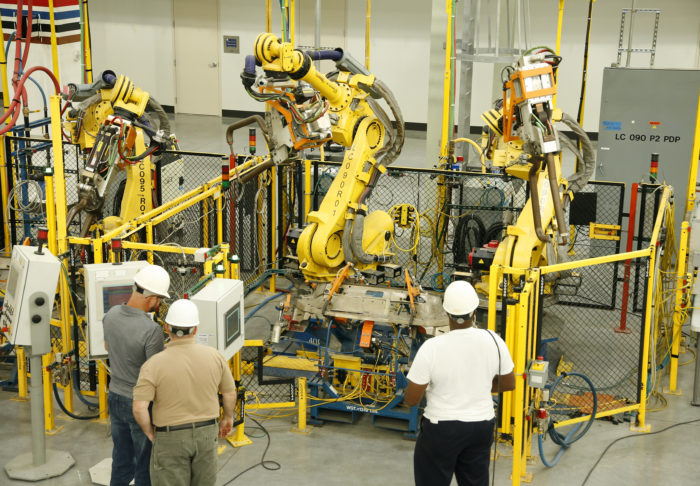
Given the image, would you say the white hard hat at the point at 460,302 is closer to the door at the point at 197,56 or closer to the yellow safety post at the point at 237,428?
the yellow safety post at the point at 237,428

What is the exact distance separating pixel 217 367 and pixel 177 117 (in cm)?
1921

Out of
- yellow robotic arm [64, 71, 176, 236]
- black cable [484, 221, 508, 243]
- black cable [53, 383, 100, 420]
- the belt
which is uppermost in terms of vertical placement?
yellow robotic arm [64, 71, 176, 236]

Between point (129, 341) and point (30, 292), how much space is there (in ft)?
3.83

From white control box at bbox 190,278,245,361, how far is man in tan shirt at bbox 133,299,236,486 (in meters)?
0.89

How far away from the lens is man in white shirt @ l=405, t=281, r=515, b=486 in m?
4.79

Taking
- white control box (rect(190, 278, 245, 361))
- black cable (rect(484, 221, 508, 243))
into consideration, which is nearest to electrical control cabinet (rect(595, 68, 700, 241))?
black cable (rect(484, 221, 508, 243))

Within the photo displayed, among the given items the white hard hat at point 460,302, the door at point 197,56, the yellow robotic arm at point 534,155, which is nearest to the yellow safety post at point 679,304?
the yellow robotic arm at point 534,155

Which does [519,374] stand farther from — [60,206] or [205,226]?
[205,226]

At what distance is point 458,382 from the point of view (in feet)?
15.8

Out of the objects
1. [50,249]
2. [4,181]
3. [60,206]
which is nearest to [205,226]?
[4,181]

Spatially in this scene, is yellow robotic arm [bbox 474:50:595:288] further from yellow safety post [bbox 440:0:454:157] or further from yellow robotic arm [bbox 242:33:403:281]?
Result: yellow safety post [bbox 440:0:454:157]

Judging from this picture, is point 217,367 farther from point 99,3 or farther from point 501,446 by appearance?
point 99,3

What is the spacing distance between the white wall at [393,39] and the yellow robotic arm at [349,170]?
1182 cm

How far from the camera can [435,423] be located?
16.0ft
